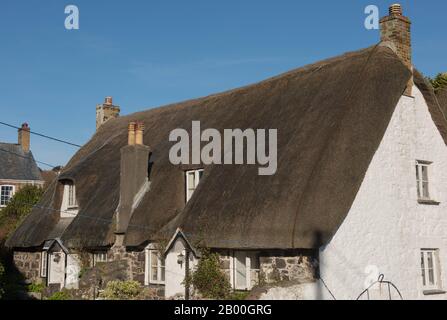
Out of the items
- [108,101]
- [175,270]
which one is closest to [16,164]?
[108,101]

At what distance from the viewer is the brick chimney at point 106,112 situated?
27.9 meters

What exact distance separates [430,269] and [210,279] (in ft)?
19.6

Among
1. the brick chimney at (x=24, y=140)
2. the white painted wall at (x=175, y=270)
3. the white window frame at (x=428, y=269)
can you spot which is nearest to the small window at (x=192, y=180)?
the white painted wall at (x=175, y=270)

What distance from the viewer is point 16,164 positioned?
A: 40.0 metres

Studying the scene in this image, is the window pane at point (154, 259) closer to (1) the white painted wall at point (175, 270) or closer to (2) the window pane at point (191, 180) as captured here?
(1) the white painted wall at point (175, 270)

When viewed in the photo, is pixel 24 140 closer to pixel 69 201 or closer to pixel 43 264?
pixel 43 264

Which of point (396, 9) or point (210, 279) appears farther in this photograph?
point (396, 9)

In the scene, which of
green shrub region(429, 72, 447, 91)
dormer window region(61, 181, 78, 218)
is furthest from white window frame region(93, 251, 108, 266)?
green shrub region(429, 72, 447, 91)

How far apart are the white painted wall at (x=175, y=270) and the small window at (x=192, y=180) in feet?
6.56

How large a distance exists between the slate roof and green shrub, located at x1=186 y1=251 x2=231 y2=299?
2849 centimetres

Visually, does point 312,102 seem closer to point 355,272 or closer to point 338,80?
point 338,80
